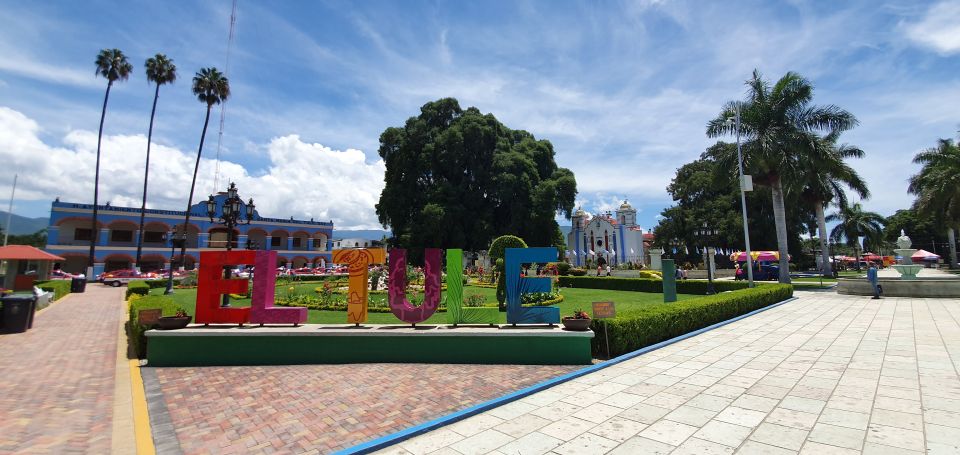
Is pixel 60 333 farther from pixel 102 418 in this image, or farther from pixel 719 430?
pixel 719 430

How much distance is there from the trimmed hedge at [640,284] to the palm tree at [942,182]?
18331mm

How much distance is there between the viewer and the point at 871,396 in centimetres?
543

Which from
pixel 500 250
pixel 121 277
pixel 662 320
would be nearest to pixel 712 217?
pixel 500 250

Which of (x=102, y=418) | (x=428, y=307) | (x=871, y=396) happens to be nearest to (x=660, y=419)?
(x=871, y=396)

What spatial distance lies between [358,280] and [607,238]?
53.9 meters

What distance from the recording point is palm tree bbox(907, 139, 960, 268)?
27625mm

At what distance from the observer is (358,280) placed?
Answer: 341 inches

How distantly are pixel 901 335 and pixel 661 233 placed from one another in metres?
44.9

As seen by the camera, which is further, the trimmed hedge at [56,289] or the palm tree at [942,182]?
the palm tree at [942,182]

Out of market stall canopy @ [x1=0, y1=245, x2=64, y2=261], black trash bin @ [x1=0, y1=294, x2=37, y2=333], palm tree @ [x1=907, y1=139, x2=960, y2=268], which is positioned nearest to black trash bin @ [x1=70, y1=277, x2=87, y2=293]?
market stall canopy @ [x1=0, y1=245, x2=64, y2=261]

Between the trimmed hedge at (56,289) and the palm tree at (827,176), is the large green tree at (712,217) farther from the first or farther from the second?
the trimmed hedge at (56,289)

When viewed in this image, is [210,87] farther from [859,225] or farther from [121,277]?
[859,225]

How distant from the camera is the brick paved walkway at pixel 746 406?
416cm

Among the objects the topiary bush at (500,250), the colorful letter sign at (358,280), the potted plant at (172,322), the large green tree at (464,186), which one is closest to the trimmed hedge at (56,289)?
the potted plant at (172,322)
